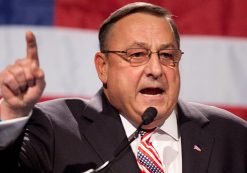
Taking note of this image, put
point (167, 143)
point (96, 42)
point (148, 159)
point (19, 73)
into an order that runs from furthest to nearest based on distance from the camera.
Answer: point (96, 42) < point (167, 143) < point (148, 159) < point (19, 73)

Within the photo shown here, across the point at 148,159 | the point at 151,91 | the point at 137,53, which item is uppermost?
the point at 137,53

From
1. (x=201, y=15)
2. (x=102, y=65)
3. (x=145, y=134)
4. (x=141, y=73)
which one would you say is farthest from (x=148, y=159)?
(x=201, y=15)

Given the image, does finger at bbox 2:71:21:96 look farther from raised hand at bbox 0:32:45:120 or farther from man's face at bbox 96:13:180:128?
man's face at bbox 96:13:180:128

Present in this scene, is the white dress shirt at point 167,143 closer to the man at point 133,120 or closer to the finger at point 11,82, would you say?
the man at point 133,120

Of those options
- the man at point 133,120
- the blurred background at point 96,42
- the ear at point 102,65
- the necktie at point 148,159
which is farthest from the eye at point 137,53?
the blurred background at point 96,42

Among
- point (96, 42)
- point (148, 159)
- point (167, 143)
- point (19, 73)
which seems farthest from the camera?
point (96, 42)

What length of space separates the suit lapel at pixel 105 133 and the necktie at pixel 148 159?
0.02 metres

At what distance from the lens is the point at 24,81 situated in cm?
117

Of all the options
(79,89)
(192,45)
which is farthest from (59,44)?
(192,45)

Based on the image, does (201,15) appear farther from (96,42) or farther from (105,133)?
(105,133)

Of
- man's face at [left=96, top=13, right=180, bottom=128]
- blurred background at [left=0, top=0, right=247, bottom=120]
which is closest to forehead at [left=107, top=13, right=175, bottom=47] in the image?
man's face at [left=96, top=13, right=180, bottom=128]

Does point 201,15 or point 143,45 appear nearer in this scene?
point 143,45

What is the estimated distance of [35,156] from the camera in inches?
55.7

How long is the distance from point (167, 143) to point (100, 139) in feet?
0.67
